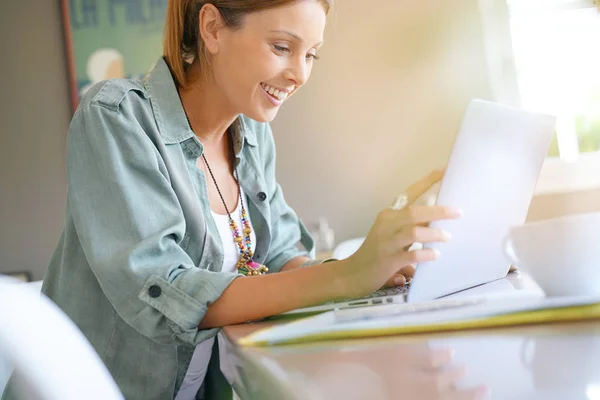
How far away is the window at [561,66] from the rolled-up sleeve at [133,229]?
2335 mm

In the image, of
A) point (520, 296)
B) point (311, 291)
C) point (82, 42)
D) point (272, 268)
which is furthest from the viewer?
point (82, 42)

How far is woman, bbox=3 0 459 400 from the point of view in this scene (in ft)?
2.63

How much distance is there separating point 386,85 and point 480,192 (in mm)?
2244

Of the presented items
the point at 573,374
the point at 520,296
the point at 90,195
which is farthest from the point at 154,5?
the point at 573,374

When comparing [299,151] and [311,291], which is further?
[299,151]

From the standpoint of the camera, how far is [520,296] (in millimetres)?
678

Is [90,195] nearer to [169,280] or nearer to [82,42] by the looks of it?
[169,280]

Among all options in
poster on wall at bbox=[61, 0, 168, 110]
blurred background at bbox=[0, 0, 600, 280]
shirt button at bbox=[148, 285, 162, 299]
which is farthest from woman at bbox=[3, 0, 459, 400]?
poster on wall at bbox=[61, 0, 168, 110]

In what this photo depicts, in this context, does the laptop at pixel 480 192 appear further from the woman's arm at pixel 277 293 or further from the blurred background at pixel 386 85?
the blurred background at pixel 386 85

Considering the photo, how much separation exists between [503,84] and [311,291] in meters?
2.38

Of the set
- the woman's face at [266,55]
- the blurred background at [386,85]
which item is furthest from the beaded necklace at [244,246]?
the blurred background at [386,85]

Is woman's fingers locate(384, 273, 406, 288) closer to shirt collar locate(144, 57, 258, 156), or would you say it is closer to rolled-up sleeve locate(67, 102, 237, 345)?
rolled-up sleeve locate(67, 102, 237, 345)

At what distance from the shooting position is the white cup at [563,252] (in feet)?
1.96

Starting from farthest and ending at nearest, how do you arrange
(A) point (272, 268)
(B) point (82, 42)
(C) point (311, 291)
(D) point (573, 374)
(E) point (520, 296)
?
1. (B) point (82, 42)
2. (A) point (272, 268)
3. (C) point (311, 291)
4. (E) point (520, 296)
5. (D) point (573, 374)
